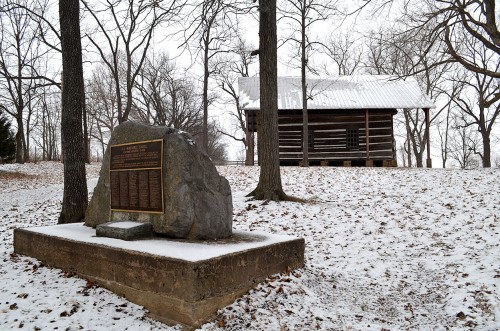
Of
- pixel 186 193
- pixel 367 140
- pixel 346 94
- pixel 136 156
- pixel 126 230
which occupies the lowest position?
pixel 126 230

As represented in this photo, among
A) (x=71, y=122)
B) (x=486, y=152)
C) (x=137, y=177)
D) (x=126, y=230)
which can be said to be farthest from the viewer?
(x=486, y=152)

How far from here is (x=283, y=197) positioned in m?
9.78

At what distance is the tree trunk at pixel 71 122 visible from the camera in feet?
25.5

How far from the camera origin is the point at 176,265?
4043 millimetres

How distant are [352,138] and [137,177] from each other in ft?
64.4

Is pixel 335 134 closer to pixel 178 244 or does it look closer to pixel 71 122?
pixel 71 122

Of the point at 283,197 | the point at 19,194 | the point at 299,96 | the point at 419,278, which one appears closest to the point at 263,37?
the point at 283,197

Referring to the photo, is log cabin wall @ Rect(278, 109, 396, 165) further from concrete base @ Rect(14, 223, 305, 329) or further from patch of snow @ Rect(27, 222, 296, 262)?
concrete base @ Rect(14, 223, 305, 329)

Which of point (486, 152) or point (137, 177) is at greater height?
point (486, 152)

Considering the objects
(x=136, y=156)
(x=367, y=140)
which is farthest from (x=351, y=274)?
(x=367, y=140)

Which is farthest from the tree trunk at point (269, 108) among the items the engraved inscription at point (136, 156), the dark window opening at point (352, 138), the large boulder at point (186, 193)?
the dark window opening at point (352, 138)

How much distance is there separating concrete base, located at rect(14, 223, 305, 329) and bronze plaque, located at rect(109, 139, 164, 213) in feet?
1.99

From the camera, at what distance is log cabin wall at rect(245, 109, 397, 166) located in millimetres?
23047

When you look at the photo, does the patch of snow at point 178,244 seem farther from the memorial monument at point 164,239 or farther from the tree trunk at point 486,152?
the tree trunk at point 486,152
